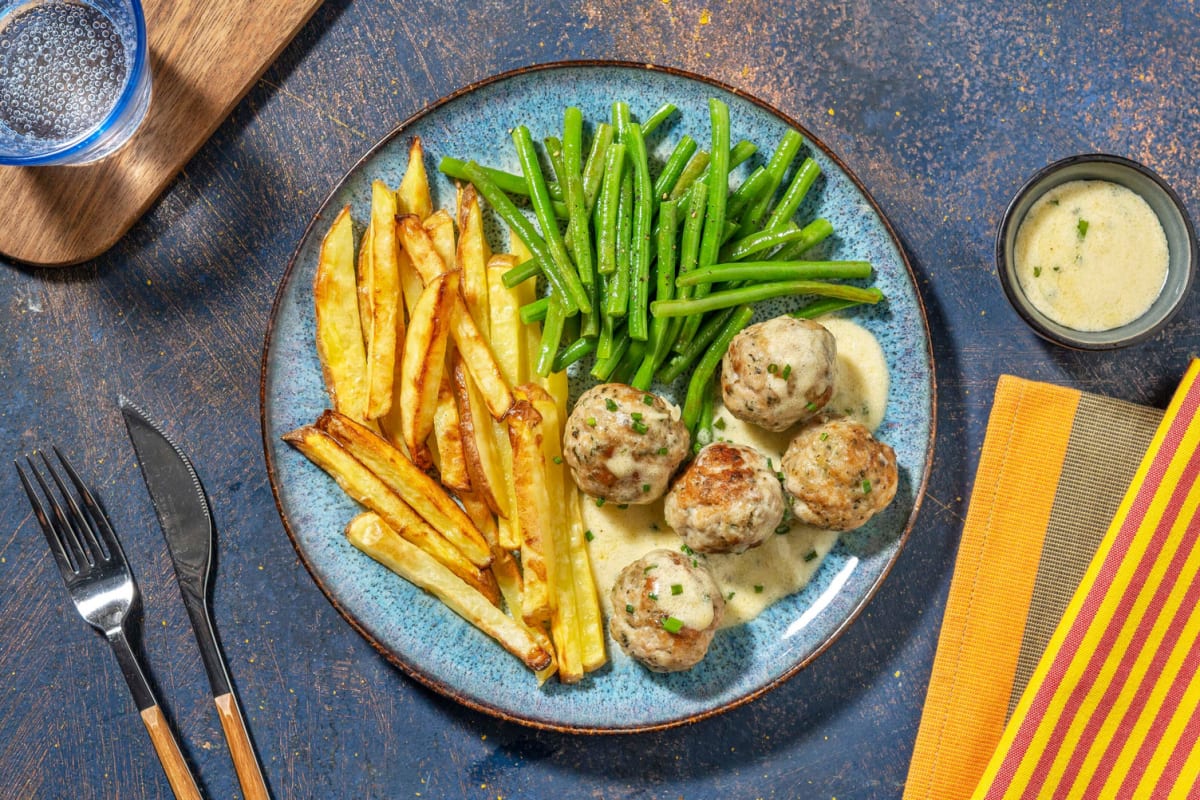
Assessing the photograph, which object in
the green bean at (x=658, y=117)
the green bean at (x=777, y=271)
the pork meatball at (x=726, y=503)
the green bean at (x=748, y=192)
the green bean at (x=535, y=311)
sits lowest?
the pork meatball at (x=726, y=503)

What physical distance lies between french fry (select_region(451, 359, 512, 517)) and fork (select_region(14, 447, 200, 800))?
1534 millimetres

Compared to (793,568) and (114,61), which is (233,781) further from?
(114,61)

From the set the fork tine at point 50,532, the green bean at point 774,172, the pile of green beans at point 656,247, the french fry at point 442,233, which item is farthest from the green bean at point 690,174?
the fork tine at point 50,532

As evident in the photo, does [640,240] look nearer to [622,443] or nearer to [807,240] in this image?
[807,240]

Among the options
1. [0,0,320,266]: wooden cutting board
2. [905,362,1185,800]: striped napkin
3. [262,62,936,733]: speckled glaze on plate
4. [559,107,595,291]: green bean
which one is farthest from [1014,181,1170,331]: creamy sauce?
[0,0,320,266]: wooden cutting board

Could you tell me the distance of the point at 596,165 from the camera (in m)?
3.16

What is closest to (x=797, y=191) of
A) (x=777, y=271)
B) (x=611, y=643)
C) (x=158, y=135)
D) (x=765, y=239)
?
(x=765, y=239)

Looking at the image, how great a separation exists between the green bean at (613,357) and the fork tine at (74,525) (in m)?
2.10

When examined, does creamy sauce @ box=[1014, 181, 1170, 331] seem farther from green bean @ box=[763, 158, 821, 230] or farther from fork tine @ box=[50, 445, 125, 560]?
fork tine @ box=[50, 445, 125, 560]

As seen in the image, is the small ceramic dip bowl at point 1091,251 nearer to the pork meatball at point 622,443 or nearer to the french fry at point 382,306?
the pork meatball at point 622,443

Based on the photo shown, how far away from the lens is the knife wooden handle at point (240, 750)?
11.0 feet

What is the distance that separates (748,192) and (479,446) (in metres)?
1.35

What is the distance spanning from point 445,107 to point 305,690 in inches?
91.6

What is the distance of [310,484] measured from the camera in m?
3.20
